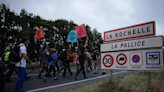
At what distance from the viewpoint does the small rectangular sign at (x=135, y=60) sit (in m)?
3.79

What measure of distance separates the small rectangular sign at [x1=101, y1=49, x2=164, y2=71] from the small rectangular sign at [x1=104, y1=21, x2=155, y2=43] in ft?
1.63

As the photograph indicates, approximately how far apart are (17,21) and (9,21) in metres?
1.59

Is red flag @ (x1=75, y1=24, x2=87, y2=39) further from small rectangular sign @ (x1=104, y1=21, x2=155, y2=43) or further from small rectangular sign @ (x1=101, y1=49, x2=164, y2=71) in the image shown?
small rectangular sign @ (x1=101, y1=49, x2=164, y2=71)

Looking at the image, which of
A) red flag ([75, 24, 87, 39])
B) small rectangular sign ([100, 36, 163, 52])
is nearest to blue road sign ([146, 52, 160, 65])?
small rectangular sign ([100, 36, 163, 52])

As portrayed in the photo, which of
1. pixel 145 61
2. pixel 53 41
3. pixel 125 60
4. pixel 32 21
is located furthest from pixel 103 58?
pixel 53 41

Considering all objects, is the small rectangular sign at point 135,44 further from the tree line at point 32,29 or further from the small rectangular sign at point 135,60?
the tree line at point 32,29

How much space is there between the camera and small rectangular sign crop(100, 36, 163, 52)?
3774 millimetres

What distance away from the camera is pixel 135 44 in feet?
13.9

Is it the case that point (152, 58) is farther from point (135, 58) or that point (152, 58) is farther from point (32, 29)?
point (32, 29)

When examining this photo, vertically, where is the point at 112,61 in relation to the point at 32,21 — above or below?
below

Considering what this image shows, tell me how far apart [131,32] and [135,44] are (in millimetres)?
416

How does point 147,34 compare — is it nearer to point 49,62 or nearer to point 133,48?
point 133,48

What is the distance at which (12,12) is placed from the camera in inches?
845

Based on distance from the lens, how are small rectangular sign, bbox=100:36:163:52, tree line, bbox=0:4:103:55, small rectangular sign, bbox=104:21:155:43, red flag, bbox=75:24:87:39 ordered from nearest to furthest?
1. small rectangular sign, bbox=100:36:163:52
2. small rectangular sign, bbox=104:21:155:43
3. red flag, bbox=75:24:87:39
4. tree line, bbox=0:4:103:55
